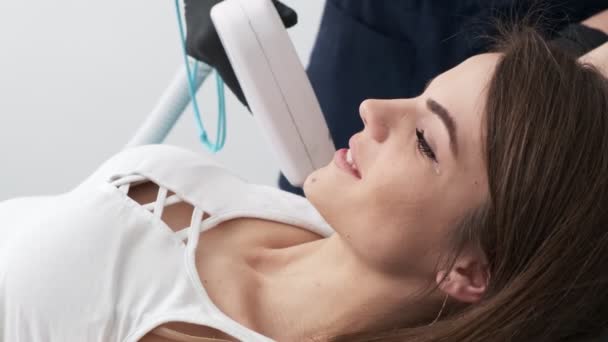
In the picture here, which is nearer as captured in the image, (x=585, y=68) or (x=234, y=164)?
(x=585, y=68)

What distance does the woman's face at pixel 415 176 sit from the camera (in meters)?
0.82

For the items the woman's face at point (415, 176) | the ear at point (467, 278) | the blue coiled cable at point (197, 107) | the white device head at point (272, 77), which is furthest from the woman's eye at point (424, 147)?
the blue coiled cable at point (197, 107)

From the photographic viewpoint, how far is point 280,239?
A: 1068 millimetres

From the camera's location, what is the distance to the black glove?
43.0 inches

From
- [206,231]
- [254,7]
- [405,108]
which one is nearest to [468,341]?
→ [405,108]

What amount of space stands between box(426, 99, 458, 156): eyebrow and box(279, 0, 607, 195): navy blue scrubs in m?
0.33

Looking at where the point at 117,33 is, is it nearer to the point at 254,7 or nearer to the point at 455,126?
the point at 254,7

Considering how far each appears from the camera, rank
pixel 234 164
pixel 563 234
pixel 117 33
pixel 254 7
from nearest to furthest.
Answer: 1. pixel 563 234
2. pixel 254 7
3. pixel 117 33
4. pixel 234 164

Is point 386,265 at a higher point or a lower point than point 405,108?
lower

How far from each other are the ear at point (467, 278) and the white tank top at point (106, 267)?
0.22 meters

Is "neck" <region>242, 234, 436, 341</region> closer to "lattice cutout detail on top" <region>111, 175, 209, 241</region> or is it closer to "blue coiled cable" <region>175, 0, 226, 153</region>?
"lattice cutout detail on top" <region>111, 175, 209, 241</region>

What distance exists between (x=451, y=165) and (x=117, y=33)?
115cm

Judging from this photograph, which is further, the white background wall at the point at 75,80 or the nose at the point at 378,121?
the white background wall at the point at 75,80

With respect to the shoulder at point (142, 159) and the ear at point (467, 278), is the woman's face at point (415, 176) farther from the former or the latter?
the shoulder at point (142, 159)
